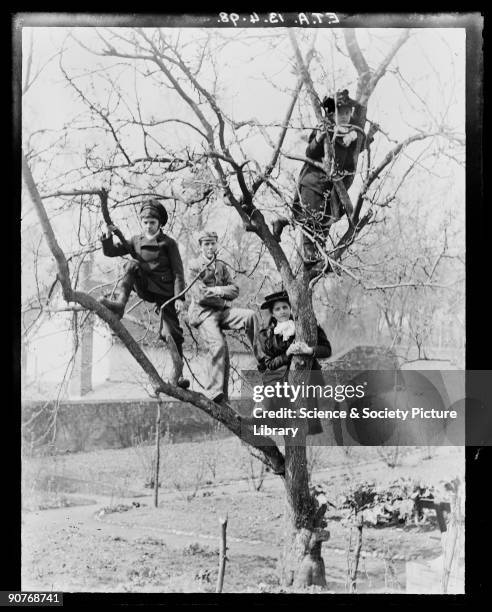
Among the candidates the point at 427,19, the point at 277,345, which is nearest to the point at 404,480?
the point at 277,345

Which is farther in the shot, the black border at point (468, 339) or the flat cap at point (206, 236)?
the flat cap at point (206, 236)

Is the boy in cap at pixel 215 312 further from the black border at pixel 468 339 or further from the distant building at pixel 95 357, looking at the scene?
the black border at pixel 468 339

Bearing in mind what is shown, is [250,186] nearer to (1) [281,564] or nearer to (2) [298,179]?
(2) [298,179]

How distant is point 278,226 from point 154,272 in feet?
2.64

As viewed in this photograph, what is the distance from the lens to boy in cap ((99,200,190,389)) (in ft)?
16.4

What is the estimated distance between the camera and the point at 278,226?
4.99m

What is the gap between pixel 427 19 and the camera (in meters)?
4.86

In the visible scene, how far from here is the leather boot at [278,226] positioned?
196 inches

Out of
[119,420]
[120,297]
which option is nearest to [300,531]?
[119,420]

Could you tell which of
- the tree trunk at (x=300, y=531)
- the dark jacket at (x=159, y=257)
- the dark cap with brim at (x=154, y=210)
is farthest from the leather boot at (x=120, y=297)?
the tree trunk at (x=300, y=531)

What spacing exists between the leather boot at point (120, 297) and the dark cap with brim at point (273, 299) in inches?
32.3

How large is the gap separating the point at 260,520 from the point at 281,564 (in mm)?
284

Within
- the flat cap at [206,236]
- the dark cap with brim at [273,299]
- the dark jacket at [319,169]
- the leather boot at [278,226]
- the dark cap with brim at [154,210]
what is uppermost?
the dark jacket at [319,169]

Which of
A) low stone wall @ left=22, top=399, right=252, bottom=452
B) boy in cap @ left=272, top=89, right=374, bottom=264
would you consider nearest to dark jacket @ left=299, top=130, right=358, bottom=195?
boy in cap @ left=272, top=89, right=374, bottom=264
